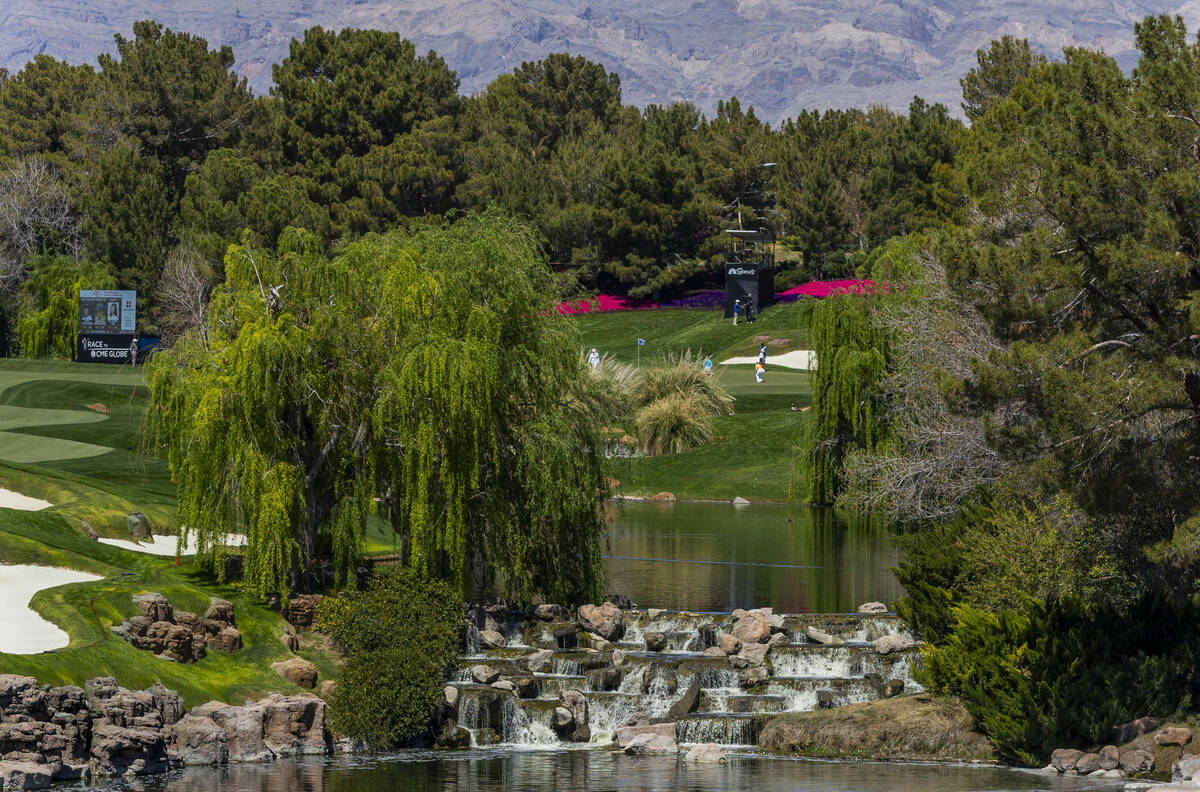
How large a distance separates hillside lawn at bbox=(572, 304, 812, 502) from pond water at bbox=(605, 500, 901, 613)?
178 centimetres

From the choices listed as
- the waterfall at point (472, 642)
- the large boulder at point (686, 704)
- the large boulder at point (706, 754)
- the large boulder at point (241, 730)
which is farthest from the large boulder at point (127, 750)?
the large boulder at point (686, 704)

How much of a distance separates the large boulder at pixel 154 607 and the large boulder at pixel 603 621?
895 cm

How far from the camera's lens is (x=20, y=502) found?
3847 cm

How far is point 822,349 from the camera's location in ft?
181

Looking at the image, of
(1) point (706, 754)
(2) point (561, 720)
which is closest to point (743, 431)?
(2) point (561, 720)

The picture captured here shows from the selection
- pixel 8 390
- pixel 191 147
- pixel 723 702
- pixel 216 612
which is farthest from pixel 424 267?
pixel 191 147

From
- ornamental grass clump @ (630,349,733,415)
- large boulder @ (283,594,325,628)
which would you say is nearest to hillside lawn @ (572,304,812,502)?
ornamental grass clump @ (630,349,733,415)

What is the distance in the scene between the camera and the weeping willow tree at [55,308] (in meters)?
84.4

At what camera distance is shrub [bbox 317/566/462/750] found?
1089 inches

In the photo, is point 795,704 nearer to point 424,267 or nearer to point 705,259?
point 424,267

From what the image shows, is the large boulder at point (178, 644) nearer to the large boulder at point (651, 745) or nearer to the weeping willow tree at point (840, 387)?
the large boulder at point (651, 745)

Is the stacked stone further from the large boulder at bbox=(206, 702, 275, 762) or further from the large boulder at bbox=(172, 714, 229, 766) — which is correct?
the large boulder at bbox=(172, 714, 229, 766)

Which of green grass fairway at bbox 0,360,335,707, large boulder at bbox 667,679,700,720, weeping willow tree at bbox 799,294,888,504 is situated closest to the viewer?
green grass fairway at bbox 0,360,335,707

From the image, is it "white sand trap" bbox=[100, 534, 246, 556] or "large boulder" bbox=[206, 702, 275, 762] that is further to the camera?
"white sand trap" bbox=[100, 534, 246, 556]
